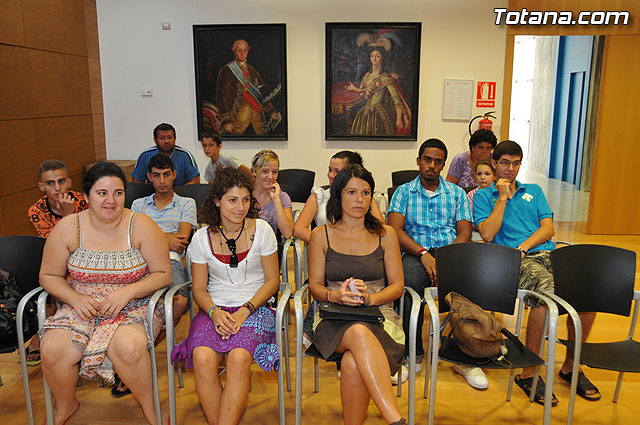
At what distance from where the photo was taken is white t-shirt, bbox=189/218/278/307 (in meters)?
2.72

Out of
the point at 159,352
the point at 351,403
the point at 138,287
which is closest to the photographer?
the point at 351,403

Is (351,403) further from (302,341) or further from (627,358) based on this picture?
(627,358)

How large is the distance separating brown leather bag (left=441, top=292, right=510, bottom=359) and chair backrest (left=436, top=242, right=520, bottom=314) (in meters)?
0.22

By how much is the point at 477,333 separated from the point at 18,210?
14.4 ft

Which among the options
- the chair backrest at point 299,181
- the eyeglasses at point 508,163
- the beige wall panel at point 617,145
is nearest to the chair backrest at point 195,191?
the chair backrest at point 299,181

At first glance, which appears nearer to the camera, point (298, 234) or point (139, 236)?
point (139, 236)

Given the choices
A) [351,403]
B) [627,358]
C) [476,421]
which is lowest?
[476,421]

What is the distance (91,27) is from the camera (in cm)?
611

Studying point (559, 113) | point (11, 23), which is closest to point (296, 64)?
point (11, 23)

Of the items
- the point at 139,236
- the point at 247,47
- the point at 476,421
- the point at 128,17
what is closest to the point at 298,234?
the point at 139,236

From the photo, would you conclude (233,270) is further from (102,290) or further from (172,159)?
(172,159)

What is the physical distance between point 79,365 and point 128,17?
497 centimetres

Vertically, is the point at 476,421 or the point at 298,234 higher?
the point at 298,234

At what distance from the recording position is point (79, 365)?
2514mm
